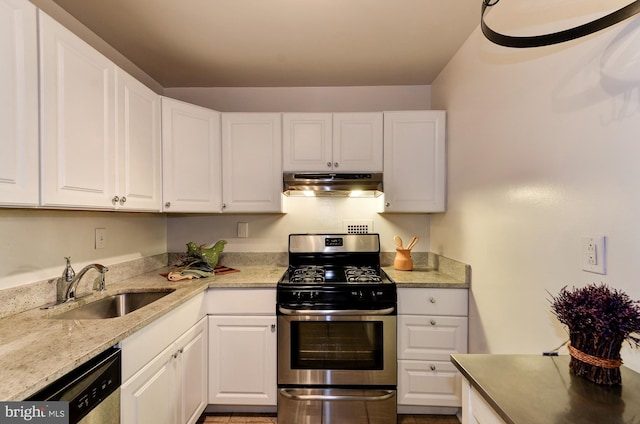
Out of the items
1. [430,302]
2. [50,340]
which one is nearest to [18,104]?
[50,340]

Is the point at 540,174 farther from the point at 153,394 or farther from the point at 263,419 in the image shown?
the point at 263,419

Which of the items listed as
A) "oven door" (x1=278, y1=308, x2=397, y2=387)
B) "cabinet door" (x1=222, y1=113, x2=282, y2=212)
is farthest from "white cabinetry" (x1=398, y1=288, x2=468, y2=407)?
"cabinet door" (x1=222, y1=113, x2=282, y2=212)

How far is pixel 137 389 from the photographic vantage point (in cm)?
122

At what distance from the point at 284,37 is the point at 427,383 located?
244 cm

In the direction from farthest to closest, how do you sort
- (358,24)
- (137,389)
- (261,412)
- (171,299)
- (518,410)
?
(261,412), (358,24), (171,299), (137,389), (518,410)

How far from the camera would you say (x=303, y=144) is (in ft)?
7.47

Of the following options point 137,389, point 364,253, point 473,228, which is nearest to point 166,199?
point 137,389

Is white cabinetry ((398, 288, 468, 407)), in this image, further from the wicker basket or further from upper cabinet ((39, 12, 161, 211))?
upper cabinet ((39, 12, 161, 211))

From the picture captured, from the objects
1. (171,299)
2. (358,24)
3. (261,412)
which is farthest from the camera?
(261,412)

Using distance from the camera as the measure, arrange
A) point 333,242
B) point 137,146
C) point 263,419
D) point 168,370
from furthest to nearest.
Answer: point 333,242 → point 263,419 → point 137,146 → point 168,370

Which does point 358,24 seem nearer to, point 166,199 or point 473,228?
point 473,228

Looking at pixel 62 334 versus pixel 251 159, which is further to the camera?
pixel 251 159

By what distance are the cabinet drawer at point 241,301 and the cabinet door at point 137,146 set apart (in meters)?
0.72

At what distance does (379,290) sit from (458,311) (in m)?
0.56
